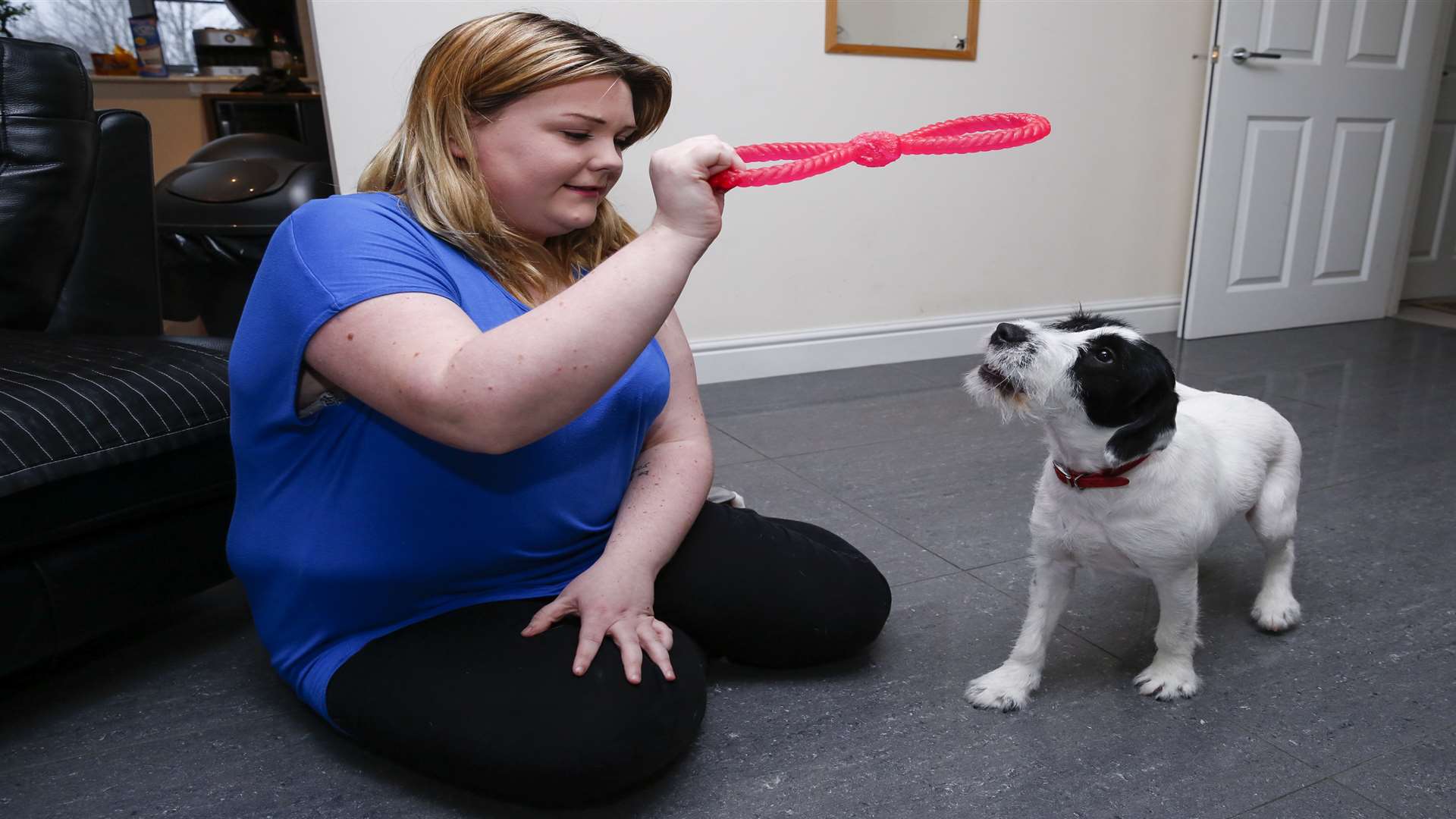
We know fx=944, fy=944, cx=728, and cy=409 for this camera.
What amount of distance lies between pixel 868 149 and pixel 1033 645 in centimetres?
66

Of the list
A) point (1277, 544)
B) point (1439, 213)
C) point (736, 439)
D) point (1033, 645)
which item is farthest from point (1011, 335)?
point (1439, 213)

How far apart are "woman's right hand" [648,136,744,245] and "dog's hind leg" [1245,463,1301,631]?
36.7 inches

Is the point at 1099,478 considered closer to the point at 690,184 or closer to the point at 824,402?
the point at 690,184

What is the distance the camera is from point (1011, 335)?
1.02 m

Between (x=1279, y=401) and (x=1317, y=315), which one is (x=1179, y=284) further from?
(x=1279, y=401)

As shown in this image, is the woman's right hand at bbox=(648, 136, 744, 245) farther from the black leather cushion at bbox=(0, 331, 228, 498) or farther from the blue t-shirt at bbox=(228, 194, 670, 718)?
the black leather cushion at bbox=(0, 331, 228, 498)

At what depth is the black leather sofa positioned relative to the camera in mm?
1075

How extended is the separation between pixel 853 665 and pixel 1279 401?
1873 mm

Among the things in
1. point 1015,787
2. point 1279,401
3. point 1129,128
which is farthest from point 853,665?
point 1129,128

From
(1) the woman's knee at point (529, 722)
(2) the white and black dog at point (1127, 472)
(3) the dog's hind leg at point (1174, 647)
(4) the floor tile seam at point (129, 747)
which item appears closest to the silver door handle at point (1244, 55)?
(2) the white and black dog at point (1127, 472)

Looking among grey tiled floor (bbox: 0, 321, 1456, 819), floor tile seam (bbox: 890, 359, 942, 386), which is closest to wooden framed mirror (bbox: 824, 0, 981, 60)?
floor tile seam (bbox: 890, 359, 942, 386)

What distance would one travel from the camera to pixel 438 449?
0.95 m

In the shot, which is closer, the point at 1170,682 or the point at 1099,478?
the point at 1099,478

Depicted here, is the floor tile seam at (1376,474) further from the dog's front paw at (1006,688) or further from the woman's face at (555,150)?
the woman's face at (555,150)
